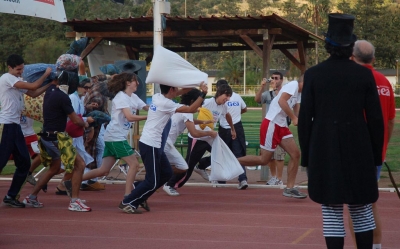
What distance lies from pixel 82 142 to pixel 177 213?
2370mm

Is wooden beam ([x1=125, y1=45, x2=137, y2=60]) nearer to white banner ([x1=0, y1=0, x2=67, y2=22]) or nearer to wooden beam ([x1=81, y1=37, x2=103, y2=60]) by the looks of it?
wooden beam ([x1=81, y1=37, x2=103, y2=60])

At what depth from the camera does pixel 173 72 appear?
9.20 meters

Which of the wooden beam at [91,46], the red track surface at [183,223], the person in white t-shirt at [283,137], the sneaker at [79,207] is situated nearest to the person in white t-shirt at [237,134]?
the red track surface at [183,223]

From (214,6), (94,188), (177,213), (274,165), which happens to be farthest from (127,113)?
(214,6)

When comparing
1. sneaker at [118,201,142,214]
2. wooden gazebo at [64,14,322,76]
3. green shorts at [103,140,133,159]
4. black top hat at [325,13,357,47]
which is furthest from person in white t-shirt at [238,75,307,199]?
black top hat at [325,13,357,47]

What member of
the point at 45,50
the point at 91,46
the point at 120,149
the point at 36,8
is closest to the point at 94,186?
the point at 120,149

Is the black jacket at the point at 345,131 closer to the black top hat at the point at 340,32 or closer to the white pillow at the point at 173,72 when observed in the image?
the black top hat at the point at 340,32

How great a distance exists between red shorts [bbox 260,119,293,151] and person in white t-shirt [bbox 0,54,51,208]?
335 cm

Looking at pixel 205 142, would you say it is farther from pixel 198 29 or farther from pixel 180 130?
pixel 198 29

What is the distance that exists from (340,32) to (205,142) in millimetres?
6639

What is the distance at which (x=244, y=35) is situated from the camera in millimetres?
14750

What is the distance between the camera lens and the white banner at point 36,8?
1028cm

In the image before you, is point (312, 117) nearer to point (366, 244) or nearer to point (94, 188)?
point (366, 244)

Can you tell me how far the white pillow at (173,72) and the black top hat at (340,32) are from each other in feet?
11.6
